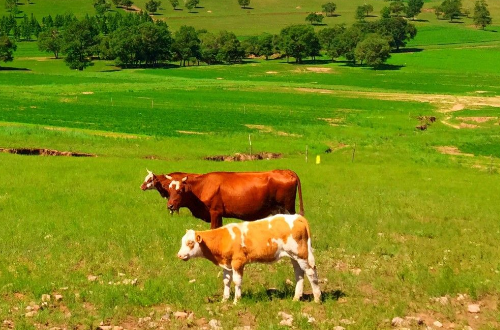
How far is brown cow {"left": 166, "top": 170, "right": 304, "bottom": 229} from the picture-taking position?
19391mm

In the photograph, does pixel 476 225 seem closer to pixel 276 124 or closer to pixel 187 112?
pixel 276 124

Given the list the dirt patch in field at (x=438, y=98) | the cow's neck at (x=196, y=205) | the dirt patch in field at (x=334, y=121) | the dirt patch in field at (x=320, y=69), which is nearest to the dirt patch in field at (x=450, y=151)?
the dirt patch in field at (x=334, y=121)

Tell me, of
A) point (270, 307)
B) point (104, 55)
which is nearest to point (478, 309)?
point (270, 307)

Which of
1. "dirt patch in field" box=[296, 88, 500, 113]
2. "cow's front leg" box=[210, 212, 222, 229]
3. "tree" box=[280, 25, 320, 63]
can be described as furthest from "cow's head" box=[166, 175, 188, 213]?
"tree" box=[280, 25, 320, 63]

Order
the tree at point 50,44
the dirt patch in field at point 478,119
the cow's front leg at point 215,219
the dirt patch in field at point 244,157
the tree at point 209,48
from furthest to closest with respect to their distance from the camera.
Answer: the tree at point 209,48
the tree at point 50,44
the dirt patch in field at point 478,119
the dirt patch in field at point 244,157
the cow's front leg at point 215,219

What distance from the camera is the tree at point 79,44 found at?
16077 cm

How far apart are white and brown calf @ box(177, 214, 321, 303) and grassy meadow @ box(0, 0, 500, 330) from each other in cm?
72

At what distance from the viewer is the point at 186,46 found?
183000 mm

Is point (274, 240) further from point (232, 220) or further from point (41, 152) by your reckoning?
point (41, 152)

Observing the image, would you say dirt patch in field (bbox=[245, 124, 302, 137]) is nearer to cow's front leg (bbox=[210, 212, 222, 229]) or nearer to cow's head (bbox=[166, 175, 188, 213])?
cow's front leg (bbox=[210, 212, 222, 229])

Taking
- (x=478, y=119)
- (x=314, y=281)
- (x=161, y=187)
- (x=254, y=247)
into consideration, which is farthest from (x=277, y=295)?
(x=478, y=119)

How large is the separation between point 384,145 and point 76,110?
3667 centimetres

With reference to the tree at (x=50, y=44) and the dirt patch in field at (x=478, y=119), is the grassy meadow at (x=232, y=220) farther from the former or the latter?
the tree at (x=50, y=44)

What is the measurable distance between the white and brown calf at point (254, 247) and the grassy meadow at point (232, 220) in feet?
2.36
